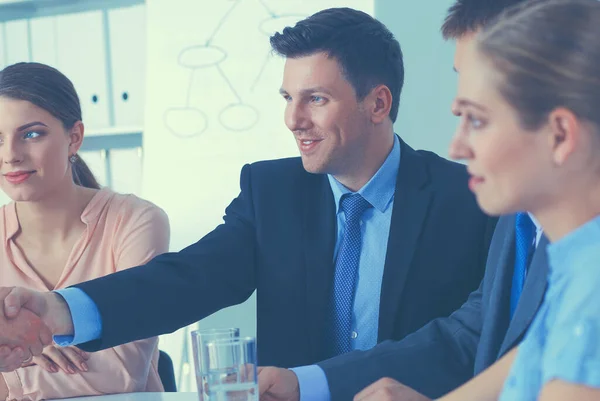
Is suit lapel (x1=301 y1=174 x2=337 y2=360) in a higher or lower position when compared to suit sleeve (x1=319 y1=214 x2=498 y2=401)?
higher

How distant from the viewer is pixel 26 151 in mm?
2168

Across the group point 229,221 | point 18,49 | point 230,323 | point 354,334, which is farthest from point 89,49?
point 354,334

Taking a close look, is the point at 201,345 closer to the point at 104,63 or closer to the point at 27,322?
the point at 27,322

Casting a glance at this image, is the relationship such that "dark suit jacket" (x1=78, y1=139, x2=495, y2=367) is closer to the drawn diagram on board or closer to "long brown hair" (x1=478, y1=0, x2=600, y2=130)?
"long brown hair" (x1=478, y1=0, x2=600, y2=130)

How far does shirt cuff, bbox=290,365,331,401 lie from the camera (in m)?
1.45

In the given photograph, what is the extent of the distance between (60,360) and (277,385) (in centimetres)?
66

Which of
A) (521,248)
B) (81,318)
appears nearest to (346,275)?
(521,248)

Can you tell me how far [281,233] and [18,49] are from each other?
7.97 feet

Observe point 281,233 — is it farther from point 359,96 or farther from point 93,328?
point 93,328

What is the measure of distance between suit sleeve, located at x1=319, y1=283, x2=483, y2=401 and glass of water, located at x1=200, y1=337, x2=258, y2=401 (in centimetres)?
37

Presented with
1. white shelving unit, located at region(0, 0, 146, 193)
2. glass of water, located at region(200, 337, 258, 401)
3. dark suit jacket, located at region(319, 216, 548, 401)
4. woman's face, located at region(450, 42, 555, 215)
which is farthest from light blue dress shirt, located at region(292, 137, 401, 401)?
white shelving unit, located at region(0, 0, 146, 193)

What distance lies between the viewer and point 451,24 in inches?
65.9

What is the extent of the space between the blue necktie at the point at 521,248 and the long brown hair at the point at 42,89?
128cm

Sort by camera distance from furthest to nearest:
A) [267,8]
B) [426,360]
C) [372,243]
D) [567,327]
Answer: [267,8] < [372,243] < [426,360] < [567,327]
